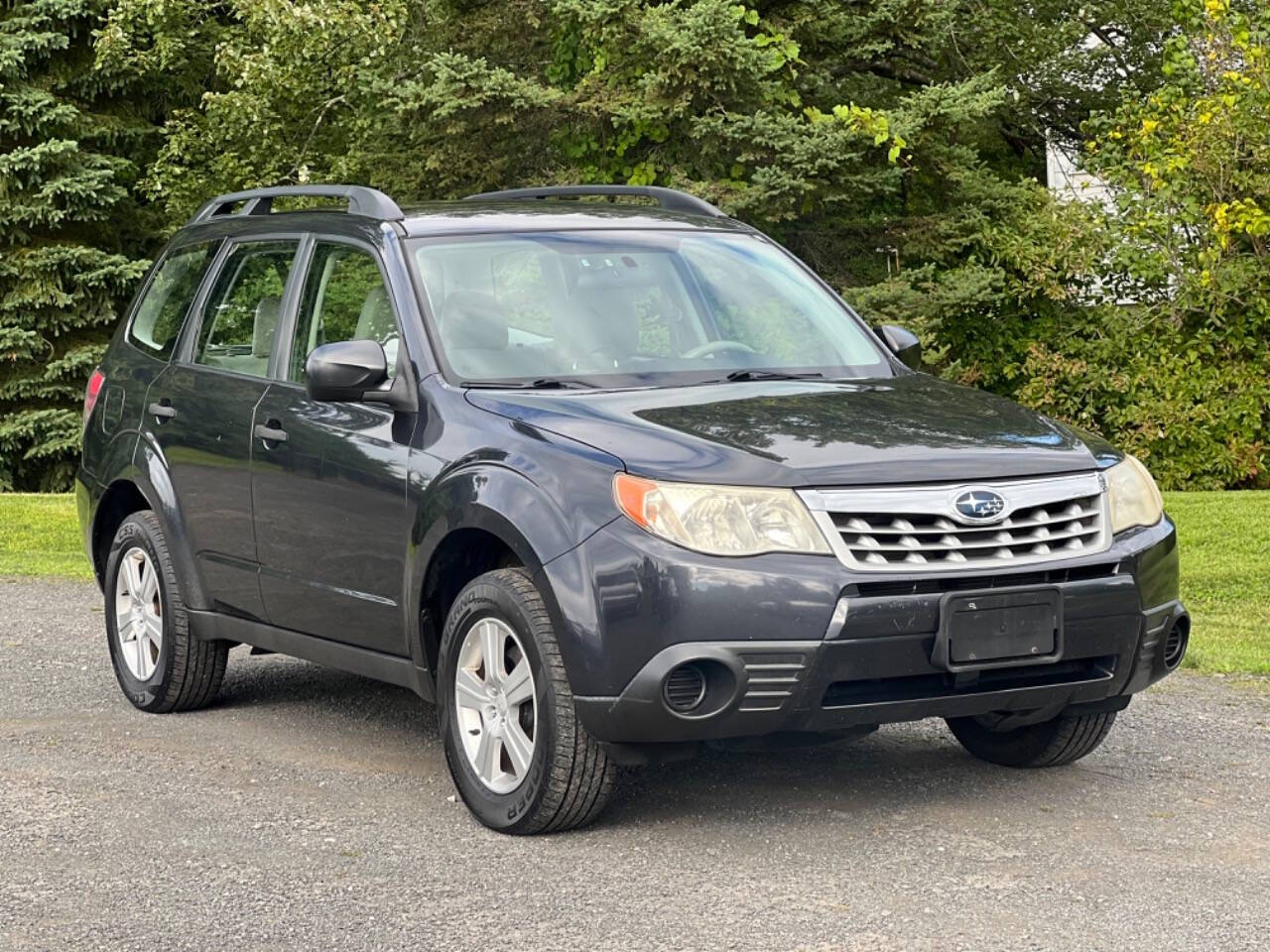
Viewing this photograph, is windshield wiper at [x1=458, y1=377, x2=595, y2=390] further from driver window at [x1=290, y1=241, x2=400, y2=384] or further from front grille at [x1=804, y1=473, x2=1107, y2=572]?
front grille at [x1=804, y1=473, x2=1107, y2=572]

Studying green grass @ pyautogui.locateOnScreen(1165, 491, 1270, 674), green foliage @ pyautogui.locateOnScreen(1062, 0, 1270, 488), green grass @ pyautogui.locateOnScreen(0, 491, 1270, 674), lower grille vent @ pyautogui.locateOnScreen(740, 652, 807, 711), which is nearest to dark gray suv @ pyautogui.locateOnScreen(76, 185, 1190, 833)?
lower grille vent @ pyautogui.locateOnScreen(740, 652, 807, 711)

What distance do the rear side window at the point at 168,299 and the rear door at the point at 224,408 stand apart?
0.16 meters

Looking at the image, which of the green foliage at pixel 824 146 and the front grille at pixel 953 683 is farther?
the green foliage at pixel 824 146

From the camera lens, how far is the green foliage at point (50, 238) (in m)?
23.0

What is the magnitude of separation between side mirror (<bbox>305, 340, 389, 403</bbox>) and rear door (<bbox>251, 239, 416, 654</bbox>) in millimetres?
148

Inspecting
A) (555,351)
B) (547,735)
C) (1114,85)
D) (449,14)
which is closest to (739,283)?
(555,351)

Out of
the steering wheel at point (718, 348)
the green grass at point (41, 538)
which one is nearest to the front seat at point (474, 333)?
the steering wheel at point (718, 348)

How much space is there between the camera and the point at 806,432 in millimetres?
5574

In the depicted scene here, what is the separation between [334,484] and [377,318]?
584 millimetres

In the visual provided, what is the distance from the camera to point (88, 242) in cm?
2469

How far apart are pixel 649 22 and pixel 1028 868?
1370 centimetres

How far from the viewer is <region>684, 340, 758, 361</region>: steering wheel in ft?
21.5

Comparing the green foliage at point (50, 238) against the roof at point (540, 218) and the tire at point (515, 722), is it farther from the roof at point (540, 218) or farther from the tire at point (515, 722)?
the tire at point (515, 722)

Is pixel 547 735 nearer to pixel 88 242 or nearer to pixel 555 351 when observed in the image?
pixel 555 351
